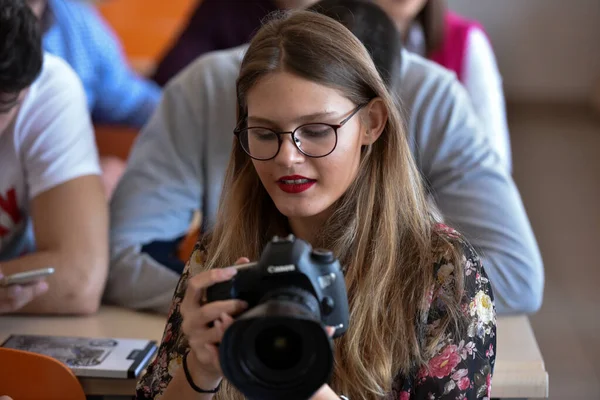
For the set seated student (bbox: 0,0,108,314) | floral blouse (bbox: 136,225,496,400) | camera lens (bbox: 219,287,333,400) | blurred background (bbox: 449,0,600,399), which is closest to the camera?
camera lens (bbox: 219,287,333,400)

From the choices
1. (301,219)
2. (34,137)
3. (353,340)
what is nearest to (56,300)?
(34,137)

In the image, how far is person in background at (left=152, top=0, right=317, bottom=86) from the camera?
2.78 m

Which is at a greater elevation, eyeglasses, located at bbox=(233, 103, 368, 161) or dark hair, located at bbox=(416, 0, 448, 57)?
eyeglasses, located at bbox=(233, 103, 368, 161)

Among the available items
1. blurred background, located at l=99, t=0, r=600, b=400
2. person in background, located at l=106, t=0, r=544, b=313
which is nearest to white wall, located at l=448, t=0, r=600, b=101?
blurred background, located at l=99, t=0, r=600, b=400

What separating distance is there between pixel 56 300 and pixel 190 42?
1.50 metres

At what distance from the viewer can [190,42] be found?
2.96m

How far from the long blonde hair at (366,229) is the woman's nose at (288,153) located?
9cm

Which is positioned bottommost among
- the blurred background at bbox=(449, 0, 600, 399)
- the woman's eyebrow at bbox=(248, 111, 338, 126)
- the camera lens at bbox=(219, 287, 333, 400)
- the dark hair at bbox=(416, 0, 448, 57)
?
the blurred background at bbox=(449, 0, 600, 399)

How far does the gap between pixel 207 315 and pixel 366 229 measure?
1.16 ft

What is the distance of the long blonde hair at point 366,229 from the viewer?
120 cm

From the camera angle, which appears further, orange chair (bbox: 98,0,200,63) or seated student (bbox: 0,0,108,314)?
orange chair (bbox: 98,0,200,63)

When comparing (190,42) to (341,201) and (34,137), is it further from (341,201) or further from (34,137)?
(341,201)

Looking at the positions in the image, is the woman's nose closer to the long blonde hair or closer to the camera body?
the long blonde hair

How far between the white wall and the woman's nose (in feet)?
14.5
